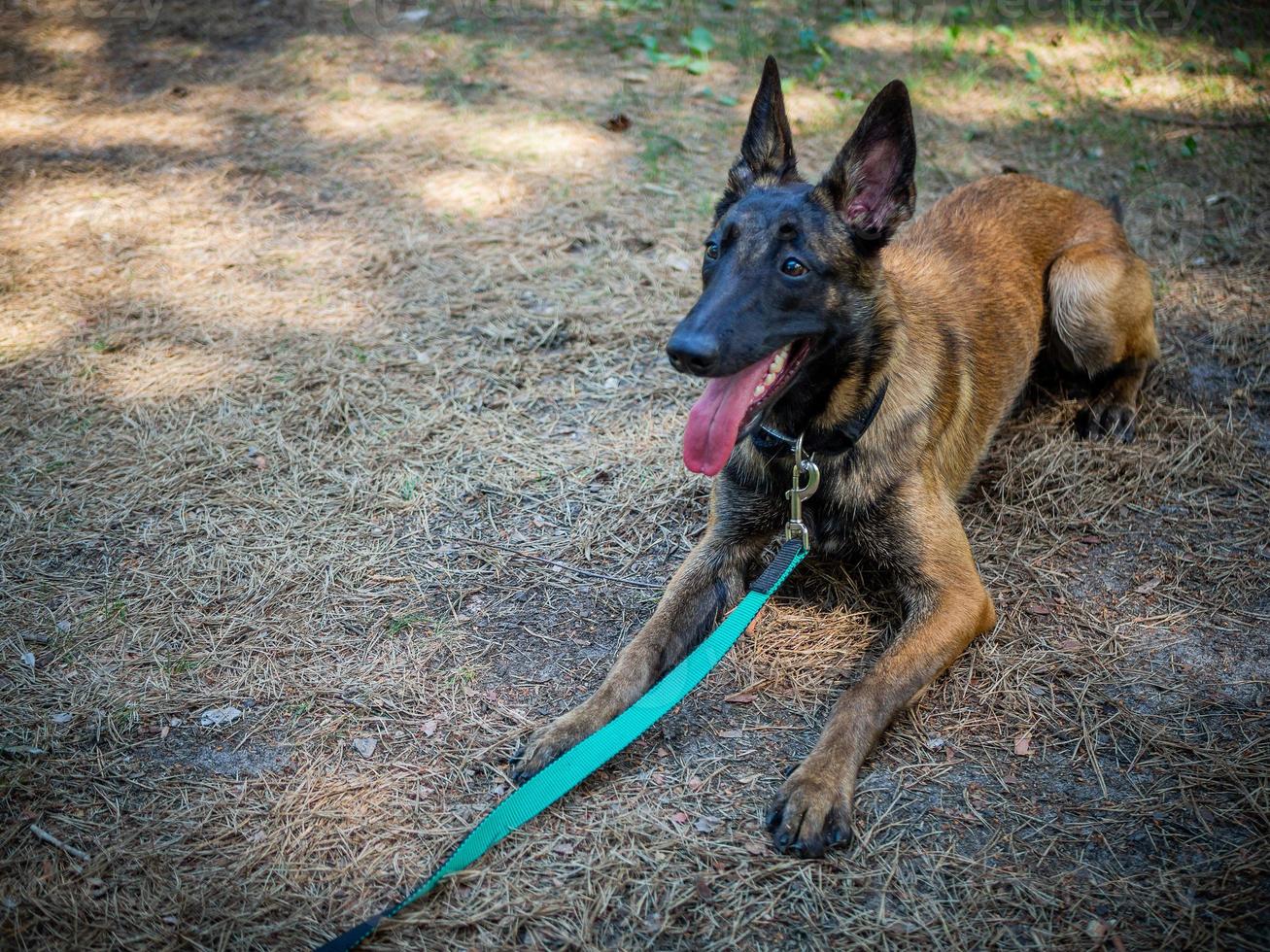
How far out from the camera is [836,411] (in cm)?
Result: 310

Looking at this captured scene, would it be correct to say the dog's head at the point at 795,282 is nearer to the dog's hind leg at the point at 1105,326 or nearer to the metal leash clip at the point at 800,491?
the metal leash clip at the point at 800,491

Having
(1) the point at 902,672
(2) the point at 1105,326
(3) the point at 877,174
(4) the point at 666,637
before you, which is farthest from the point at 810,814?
(2) the point at 1105,326

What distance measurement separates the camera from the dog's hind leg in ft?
13.6

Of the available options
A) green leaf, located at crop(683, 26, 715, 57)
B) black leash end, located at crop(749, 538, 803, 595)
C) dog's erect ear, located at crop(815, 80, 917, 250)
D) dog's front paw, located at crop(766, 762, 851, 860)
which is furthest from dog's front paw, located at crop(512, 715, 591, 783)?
green leaf, located at crop(683, 26, 715, 57)

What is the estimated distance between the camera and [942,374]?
3.42 meters

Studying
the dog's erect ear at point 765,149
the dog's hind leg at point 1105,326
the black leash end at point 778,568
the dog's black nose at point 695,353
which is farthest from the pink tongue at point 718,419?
the dog's hind leg at point 1105,326

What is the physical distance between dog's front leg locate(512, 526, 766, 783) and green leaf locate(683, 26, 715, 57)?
18.8 feet

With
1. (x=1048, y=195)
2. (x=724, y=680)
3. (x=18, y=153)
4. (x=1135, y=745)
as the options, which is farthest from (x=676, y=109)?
(x=1135, y=745)

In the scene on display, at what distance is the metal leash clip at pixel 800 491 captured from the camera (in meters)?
3.06

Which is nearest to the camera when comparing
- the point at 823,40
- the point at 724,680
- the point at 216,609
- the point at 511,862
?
the point at 511,862

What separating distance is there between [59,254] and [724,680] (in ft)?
15.7

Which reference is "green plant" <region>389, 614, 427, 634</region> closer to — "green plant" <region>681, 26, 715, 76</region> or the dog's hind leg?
the dog's hind leg

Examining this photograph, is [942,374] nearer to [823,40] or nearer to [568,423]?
[568,423]

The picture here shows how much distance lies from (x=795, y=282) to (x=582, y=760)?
5.38 feet
